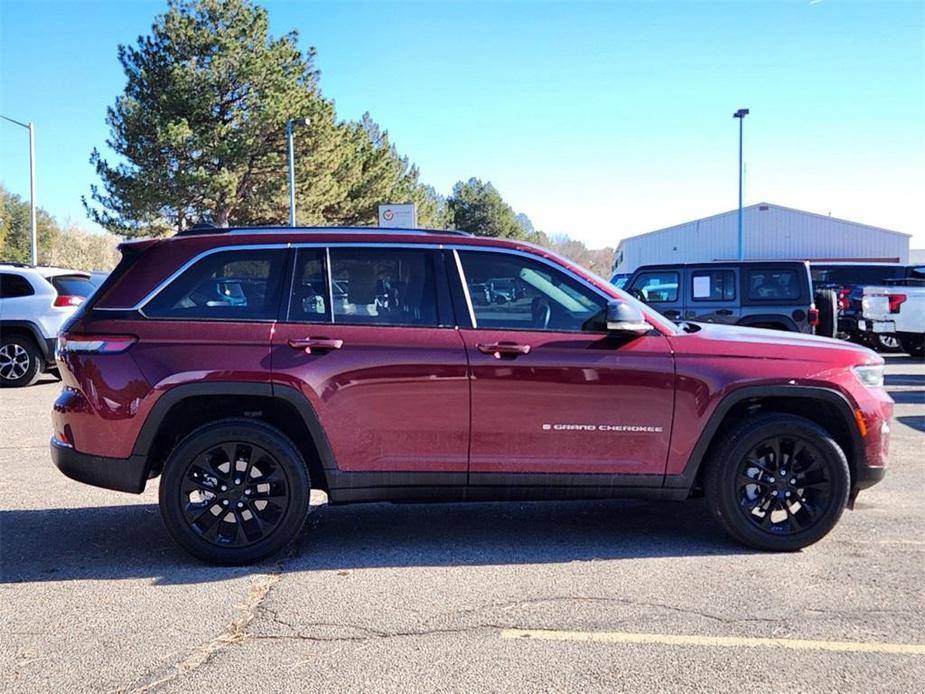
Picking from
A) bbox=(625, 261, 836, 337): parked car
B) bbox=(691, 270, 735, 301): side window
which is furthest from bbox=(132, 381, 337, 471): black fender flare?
bbox=(691, 270, 735, 301): side window

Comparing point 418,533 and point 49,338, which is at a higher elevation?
point 49,338

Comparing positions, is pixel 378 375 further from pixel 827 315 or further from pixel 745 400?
pixel 827 315

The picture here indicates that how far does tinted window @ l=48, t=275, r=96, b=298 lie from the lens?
12.1 m

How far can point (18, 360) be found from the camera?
12.0 metres

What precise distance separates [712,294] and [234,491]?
9.51m

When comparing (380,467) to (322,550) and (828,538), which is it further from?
(828,538)

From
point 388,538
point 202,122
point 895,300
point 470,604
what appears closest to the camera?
point 470,604

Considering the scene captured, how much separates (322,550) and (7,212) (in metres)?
49.8

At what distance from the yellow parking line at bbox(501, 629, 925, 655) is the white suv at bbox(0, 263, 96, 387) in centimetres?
1026

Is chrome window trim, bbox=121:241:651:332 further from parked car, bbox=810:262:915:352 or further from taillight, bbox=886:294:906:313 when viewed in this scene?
parked car, bbox=810:262:915:352

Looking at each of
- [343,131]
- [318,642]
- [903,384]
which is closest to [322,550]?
[318,642]

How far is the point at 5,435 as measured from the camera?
8.55m

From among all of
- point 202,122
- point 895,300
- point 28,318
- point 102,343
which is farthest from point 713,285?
point 202,122

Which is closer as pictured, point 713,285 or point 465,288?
point 465,288
